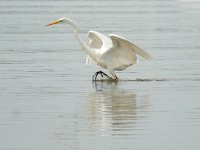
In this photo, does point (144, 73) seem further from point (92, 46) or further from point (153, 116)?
point (153, 116)

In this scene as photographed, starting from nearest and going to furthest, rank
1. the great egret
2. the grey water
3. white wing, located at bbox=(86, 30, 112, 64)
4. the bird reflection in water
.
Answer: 1. the grey water
2. the bird reflection in water
3. the great egret
4. white wing, located at bbox=(86, 30, 112, 64)

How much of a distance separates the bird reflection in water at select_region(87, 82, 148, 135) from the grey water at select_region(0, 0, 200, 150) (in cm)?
1

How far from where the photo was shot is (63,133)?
12.6m

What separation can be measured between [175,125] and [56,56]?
11.7 m

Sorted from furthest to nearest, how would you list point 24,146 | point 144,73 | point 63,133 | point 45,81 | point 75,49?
point 75,49
point 144,73
point 45,81
point 63,133
point 24,146

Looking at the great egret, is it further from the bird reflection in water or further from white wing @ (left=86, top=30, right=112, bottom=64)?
the bird reflection in water

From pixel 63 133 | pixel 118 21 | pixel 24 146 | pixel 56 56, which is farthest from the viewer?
pixel 118 21

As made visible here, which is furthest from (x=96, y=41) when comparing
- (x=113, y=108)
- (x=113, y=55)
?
(x=113, y=108)

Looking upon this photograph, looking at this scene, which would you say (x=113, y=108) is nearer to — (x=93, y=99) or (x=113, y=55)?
(x=93, y=99)

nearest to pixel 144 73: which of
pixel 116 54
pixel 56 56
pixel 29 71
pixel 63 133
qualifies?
pixel 116 54

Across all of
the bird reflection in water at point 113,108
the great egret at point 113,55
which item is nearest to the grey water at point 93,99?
the bird reflection in water at point 113,108

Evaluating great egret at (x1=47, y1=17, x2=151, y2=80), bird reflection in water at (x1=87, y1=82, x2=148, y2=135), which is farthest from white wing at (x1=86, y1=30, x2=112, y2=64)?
bird reflection in water at (x1=87, y1=82, x2=148, y2=135)

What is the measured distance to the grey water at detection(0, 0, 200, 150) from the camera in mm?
12180

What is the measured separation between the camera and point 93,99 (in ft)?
54.1
